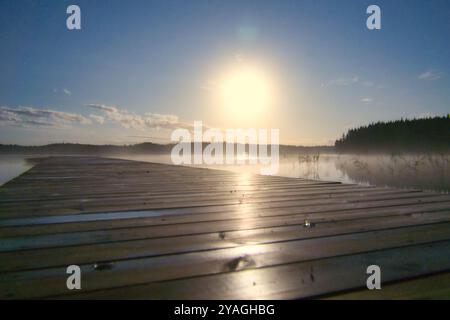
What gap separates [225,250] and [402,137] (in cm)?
3485

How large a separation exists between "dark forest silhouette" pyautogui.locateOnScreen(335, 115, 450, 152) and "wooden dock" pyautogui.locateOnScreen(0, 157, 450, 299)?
1059 inches

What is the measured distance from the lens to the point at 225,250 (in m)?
1.48

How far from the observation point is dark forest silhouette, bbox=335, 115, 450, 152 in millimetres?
27188

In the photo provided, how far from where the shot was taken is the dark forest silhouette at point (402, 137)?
27.2 metres

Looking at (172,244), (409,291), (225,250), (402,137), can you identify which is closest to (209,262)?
(225,250)

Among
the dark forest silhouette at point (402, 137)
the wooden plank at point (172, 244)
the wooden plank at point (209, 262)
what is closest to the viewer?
the wooden plank at point (209, 262)

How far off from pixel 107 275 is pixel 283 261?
0.72 metres

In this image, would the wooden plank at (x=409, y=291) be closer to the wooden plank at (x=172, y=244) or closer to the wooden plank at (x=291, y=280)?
the wooden plank at (x=291, y=280)

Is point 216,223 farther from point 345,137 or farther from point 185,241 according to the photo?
point 345,137

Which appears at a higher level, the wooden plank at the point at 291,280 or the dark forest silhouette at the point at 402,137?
the dark forest silhouette at the point at 402,137

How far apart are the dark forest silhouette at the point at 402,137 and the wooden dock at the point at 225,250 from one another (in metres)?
26.9

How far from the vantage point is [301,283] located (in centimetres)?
111

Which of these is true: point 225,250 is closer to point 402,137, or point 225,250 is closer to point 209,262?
point 209,262

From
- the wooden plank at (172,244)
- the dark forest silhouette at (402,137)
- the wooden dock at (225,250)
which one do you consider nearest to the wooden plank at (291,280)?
the wooden dock at (225,250)
